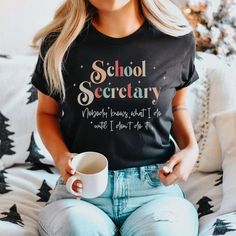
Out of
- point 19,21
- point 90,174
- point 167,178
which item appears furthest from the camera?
point 19,21

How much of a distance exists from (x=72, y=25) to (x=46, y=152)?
1.55 ft

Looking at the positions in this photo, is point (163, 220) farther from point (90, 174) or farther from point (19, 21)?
point (19, 21)

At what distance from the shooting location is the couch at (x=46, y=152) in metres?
1.25

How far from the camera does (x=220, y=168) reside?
1403 millimetres

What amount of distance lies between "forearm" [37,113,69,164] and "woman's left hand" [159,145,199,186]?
24 cm

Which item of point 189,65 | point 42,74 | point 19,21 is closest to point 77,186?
point 42,74

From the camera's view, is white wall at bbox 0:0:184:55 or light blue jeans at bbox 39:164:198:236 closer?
light blue jeans at bbox 39:164:198:236

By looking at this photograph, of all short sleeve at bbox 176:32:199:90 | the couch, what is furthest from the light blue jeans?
short sleeve at bbox 176:32:199:90

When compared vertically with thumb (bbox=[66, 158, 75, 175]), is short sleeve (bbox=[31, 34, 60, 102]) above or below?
above

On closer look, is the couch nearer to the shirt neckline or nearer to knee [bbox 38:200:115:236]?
knee [bbox 38:200:115:236]

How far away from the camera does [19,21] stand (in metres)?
1.69

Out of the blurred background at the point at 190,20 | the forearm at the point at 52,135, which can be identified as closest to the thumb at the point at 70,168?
the forearm at the point at 52,135

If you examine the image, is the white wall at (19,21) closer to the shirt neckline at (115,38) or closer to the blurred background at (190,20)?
the blurred background at (190,20)

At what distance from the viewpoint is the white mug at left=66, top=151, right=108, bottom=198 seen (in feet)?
3.22
